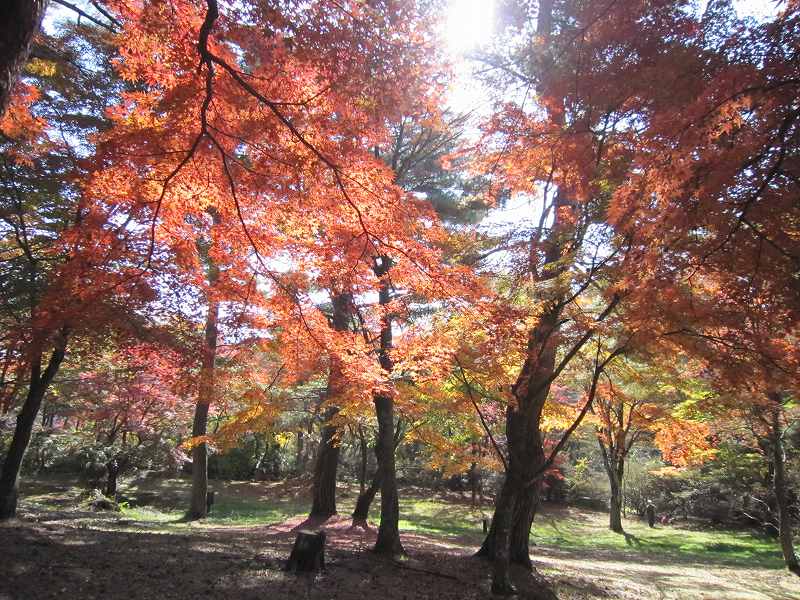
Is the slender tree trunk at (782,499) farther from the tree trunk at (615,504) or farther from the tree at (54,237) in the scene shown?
the tree at (54,237)

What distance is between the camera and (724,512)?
20.9 m

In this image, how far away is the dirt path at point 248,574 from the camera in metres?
4.55

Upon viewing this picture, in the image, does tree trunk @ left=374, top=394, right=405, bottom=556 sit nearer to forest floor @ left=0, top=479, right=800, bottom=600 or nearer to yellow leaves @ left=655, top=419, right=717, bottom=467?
forest floor @ left=0, top=479, right=800, bottom=600

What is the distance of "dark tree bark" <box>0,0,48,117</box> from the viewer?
2533 mm

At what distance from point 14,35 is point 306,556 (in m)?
5.88

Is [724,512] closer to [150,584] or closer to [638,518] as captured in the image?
[638,518]

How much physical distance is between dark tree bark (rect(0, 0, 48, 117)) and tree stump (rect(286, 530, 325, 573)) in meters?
5.44

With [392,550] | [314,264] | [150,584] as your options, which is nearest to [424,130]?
[314,264]

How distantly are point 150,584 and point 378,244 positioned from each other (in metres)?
4.36

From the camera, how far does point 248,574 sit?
5438mm

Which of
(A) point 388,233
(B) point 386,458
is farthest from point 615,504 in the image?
(A) point 388,233

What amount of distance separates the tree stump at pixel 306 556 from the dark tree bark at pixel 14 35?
5.44 m

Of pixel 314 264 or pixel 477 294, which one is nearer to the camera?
pixel 477 294

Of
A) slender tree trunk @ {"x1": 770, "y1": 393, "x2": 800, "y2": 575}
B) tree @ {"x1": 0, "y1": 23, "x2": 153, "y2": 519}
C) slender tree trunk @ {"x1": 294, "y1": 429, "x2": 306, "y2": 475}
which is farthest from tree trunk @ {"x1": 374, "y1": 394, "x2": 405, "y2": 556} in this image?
slender tree trunk @ {"x1": 294, "y1": 429, "x2": 306, "y2": 475}
